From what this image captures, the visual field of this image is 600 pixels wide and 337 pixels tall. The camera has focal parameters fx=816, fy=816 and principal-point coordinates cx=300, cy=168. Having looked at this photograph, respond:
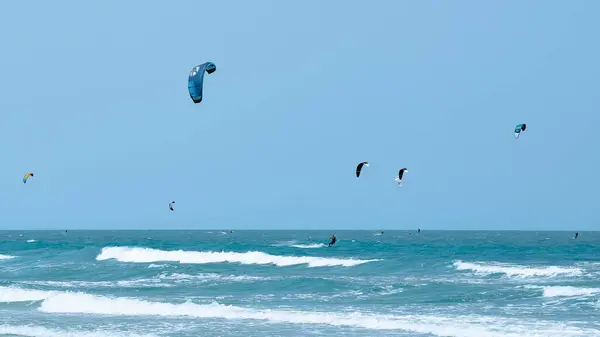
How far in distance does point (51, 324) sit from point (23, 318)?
1.65 m

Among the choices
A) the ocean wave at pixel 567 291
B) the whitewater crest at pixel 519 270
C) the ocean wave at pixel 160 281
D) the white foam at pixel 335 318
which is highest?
the whitewater crest at pixel 519 270

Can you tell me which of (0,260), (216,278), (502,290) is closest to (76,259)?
(0,260)

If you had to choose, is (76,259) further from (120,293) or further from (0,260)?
(120,293)

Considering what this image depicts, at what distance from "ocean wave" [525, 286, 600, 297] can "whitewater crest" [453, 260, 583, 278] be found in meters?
6.85

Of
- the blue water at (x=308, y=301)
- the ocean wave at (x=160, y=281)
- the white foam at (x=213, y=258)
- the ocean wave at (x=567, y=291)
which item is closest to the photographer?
the blue water at (x=308, y=301)

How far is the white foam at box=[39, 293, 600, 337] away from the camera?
1888 cm

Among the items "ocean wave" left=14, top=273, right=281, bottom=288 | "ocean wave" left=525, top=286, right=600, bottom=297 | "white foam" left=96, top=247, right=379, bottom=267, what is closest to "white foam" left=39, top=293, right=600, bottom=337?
"ocean wave" left=14, top=273, right=281, bottom=288

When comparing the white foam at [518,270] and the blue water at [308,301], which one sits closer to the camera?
the blue water at [308,301]

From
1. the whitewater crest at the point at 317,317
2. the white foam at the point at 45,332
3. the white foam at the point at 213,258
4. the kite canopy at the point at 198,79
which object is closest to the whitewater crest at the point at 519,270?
the white foam at the point at 213,258

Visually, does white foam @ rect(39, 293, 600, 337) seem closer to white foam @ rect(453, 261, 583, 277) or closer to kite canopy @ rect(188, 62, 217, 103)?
kite canopy @ rect(188, 62, 217, 103)

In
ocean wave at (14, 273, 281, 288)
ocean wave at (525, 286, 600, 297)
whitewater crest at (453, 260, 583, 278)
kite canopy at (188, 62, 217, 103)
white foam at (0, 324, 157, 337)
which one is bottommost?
white foam at (0, 324, 157, 337)

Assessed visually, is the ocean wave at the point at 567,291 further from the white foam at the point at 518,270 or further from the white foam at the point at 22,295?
the white foam at the point at 22,295

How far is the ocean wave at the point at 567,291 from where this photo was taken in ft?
86.1

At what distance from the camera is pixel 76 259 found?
2050 inches
